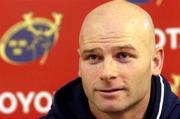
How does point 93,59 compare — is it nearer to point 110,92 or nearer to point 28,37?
point 110,92

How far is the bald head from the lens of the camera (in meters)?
1.13

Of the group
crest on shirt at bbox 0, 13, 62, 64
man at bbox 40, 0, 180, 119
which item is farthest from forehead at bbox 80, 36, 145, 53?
crest on shirt at bbox 0, 13, 62, 64

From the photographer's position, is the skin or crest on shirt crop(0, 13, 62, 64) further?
crest on shirt crop(0, 13, 62, 64)

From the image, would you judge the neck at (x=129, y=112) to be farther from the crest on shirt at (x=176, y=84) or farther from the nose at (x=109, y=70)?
the crest on shirt at (x=176, y=84)

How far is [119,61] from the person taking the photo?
1.11 meters

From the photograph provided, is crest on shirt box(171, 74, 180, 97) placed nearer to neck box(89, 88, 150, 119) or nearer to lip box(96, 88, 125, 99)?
neck box(89, 88, 150, 119)

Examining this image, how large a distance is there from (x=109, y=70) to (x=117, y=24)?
11cm

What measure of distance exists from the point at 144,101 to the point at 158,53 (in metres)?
0.12

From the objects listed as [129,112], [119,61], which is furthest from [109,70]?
[129,112]

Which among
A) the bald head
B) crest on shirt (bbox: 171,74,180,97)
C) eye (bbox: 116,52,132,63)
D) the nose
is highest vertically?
the bald head

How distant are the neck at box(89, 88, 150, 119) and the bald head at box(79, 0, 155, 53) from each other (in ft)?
0.44

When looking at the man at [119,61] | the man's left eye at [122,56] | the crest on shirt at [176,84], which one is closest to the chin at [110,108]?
the man at [119,61]

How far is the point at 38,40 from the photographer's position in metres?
1.84

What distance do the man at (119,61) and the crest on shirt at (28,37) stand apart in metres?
0.67
